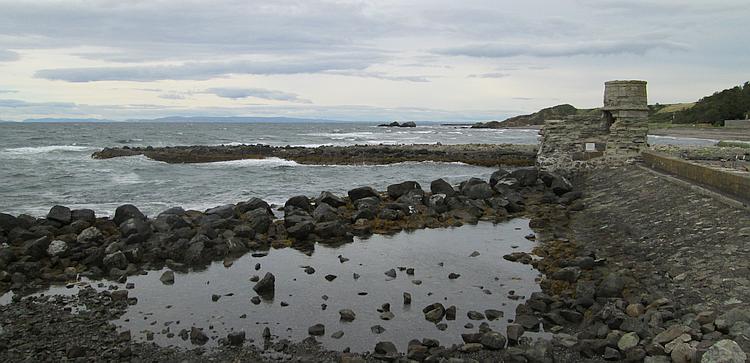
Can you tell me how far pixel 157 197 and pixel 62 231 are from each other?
8.60 metres

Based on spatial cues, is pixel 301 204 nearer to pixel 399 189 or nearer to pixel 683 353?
pixel 399 189

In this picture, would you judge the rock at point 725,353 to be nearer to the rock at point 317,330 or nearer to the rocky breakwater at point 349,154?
the rock at point 317,330

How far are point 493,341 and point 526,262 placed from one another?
4.86 m

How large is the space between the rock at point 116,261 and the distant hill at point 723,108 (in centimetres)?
6155

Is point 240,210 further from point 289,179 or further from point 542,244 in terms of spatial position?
point 289,179

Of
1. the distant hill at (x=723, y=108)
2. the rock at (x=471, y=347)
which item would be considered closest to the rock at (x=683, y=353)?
the rock at (x=471, y=347)

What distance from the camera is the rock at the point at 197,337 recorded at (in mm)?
8539

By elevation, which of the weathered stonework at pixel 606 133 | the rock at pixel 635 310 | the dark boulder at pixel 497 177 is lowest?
the rock at pixel 635 310

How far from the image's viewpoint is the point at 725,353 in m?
6.42

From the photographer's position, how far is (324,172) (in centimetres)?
3347

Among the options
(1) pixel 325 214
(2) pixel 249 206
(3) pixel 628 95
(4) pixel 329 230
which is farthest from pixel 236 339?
(3) pixel 628 95

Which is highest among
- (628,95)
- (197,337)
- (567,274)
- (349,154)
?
(628,95)

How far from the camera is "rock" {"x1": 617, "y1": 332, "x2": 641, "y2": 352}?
7535 millimetres

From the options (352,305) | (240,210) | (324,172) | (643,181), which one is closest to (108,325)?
(352,305)
